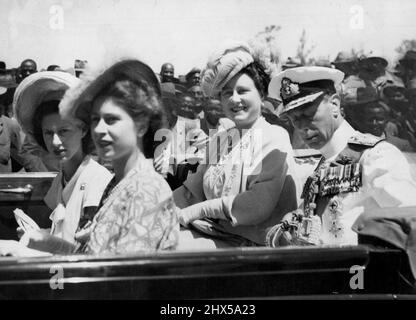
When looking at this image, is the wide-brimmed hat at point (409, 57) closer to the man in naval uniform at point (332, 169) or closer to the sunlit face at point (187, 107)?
the man in naval uniform at point (332, 169)

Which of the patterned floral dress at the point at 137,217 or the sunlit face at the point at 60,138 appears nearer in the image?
the patterned floral dress at the point at 137,217

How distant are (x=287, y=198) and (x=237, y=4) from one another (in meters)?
0.88

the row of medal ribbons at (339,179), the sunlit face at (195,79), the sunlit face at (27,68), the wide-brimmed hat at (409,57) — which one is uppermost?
the wide-brimmed hat at (409,57)

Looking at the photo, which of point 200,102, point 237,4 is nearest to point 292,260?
point 200,102

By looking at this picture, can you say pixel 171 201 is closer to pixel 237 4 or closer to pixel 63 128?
pixel 63 128

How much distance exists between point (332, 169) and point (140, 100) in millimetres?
908

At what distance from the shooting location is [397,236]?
3.54 meters

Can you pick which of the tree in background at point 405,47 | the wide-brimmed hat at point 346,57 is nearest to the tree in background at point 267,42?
the wide-brimmed hat at point 346,57

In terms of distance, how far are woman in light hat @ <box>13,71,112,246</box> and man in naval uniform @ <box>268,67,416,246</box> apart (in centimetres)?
84

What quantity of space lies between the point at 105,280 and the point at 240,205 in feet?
2.19

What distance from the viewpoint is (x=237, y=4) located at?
11.6ft

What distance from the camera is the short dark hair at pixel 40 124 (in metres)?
3.60
